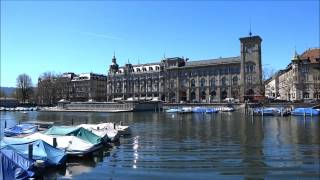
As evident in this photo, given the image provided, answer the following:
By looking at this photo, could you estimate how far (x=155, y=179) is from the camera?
87.5ft

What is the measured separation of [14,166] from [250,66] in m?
155

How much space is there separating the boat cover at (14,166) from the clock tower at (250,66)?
483 ft

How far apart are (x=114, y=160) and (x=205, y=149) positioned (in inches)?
431

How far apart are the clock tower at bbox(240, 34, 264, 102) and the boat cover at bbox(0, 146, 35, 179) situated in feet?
483

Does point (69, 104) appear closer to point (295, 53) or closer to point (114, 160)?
point (295, 53)

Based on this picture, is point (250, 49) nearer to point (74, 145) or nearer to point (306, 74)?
point (306, 74)

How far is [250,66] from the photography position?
17000cm

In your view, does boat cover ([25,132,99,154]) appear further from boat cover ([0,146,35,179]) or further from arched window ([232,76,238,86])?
arched window ([232,76,238,86])

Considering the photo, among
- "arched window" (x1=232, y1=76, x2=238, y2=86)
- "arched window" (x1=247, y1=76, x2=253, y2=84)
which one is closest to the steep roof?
"arched window" (x1=232, y1=76, x2=238, y2=86)

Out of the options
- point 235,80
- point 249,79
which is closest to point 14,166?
point 249,79

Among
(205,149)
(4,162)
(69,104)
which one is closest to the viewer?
(4,162)

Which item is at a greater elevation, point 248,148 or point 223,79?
point 223,79

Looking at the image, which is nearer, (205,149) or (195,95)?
(205,149)

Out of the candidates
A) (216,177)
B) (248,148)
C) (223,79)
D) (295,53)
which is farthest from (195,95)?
(216,177)
